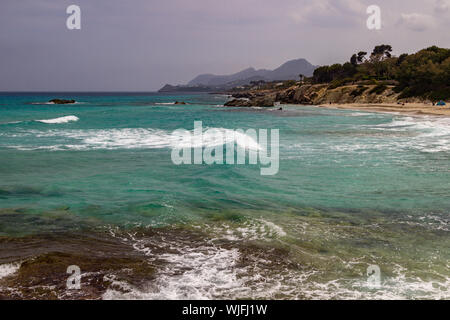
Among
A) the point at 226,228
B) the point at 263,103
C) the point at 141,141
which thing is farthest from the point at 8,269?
the point at 263,103

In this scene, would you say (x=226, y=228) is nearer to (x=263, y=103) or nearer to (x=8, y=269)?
(x=8, y=269)

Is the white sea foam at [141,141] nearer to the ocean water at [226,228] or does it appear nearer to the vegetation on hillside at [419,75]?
the ocean water at [226,228]

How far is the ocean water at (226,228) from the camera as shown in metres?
7.06

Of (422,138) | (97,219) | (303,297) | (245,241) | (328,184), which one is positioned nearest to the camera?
(303,297)

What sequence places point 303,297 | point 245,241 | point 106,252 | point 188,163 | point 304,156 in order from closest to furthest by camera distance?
1. point 303,297
2. point 106,252
3. point 245,241
4. point 188,163
5. point 304,156

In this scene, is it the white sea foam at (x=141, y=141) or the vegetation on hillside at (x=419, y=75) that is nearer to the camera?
the white sea foam at (x=141, y=141)

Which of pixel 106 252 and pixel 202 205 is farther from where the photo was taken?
pixel 202 205

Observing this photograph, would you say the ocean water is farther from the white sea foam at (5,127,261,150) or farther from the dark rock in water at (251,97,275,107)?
the dark rock in water at (251,97,275,107)

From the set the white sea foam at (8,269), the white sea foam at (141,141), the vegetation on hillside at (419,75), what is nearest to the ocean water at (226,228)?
the white sea foam at (8,269)

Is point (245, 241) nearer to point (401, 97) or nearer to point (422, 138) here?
point (422, 138)

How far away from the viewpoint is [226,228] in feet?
33.6

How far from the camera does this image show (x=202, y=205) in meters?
12.4

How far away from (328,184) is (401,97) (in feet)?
238
